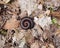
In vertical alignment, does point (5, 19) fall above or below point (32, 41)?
above

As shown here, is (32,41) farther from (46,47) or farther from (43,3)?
(43,3)

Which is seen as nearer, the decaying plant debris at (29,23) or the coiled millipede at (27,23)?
the decaying plant debris at (29,23)

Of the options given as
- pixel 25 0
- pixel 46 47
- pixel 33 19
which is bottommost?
pixel 46 47

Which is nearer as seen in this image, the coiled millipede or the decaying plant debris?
the decaying plant debris

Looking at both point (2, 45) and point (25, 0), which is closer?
point (2, 45)

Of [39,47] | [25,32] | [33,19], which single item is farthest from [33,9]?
[39,47]

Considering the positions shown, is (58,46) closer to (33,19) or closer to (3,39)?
(33,19)
